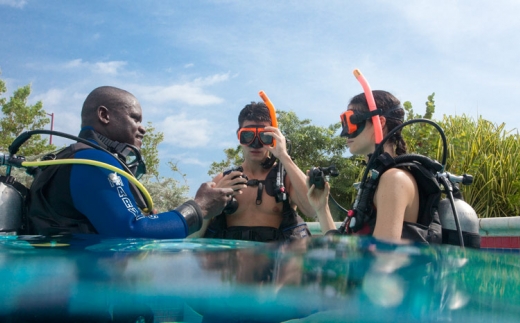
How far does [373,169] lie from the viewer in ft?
10.4

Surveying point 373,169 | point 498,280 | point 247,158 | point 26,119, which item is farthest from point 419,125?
point 26,119

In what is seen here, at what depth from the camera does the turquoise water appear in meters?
1.84

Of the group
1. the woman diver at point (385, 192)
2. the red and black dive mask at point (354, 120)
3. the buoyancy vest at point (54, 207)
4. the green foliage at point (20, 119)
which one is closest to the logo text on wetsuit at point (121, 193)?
the buoyancy vest at point (54, 207)

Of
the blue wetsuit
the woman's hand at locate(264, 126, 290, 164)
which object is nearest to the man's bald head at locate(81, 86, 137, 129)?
the blue wetsuit

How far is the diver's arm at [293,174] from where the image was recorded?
14.4 ft

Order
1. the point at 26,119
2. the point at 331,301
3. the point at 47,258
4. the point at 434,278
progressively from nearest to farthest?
1. the point at 331,301
2. the point at 434,278
3. the point at 47,258
4. the point at 26,119

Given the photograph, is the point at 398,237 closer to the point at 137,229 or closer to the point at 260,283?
the point at 260,283

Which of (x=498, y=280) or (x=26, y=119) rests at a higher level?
(x=26, y=119)

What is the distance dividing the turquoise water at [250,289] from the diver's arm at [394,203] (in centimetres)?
55

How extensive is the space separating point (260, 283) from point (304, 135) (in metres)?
16.0

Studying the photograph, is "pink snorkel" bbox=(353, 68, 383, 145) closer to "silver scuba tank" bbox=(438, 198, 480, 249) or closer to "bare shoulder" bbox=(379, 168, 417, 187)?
"bare shoulder" bbox=(379, 168, 417, 187)

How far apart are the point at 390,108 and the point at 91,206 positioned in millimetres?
2252

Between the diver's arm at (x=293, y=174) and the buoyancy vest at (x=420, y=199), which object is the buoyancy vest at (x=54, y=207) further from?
the diver's arm at (x=293, y=174)

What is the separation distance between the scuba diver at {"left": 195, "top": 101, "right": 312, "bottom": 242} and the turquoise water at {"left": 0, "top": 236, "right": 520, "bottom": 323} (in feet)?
6.91
